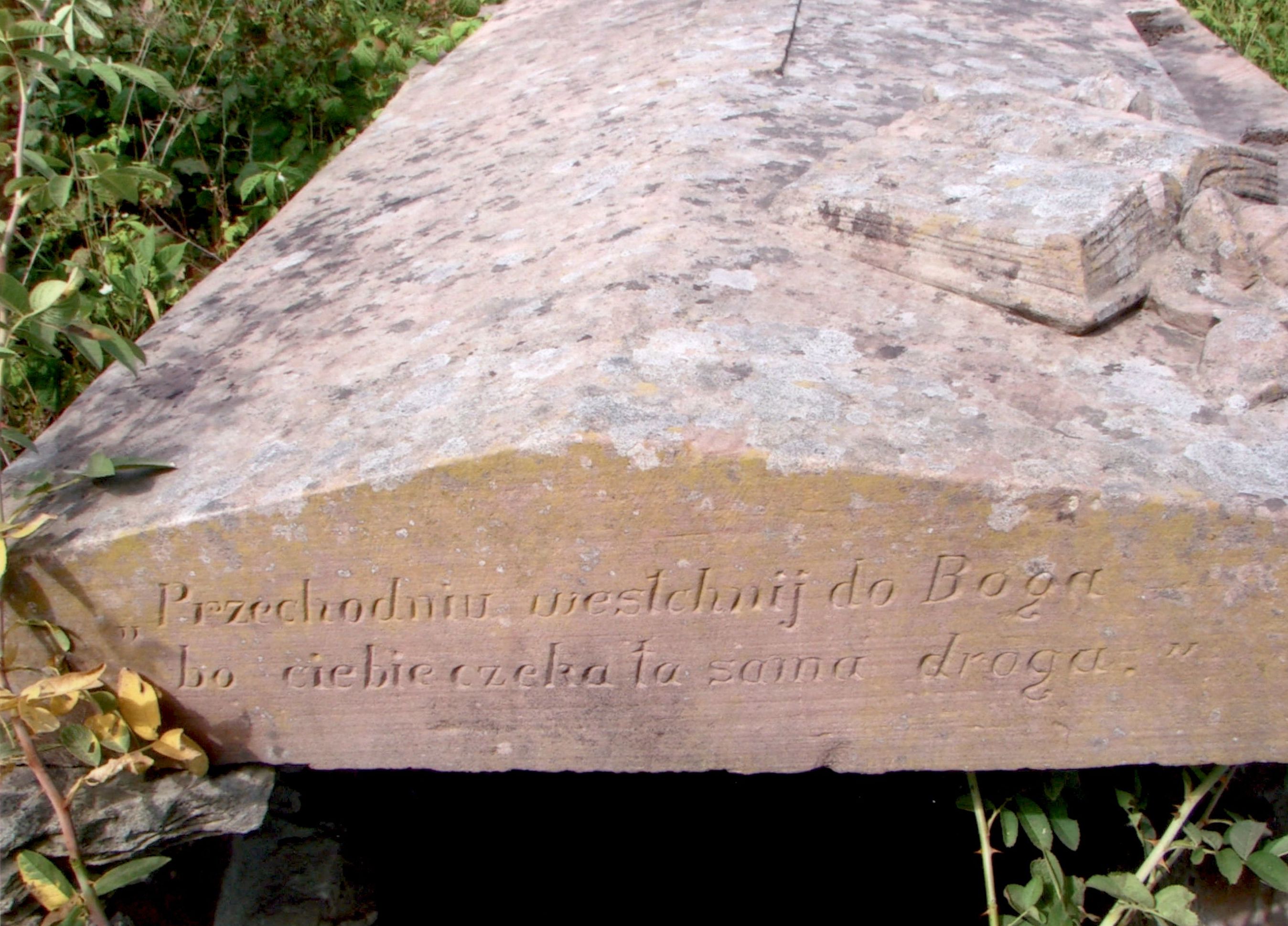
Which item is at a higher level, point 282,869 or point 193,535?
point 193,535

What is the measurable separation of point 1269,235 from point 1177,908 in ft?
4.20

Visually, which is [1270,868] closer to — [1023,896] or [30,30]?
[1023,896]

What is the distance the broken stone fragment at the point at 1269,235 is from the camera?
2193mm

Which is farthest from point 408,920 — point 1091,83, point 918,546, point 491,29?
point 491,29

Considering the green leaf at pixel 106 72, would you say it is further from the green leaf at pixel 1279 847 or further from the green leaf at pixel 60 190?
the green leaf at pixel 1279 847

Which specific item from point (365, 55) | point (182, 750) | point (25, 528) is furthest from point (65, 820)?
point (365, 55)

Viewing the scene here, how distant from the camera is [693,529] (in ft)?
5.86

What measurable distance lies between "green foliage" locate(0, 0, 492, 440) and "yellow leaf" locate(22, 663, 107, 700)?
1250 mm

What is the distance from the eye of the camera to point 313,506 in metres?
1.80

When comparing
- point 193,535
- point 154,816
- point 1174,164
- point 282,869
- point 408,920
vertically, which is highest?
point 1174,164

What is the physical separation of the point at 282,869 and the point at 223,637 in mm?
878

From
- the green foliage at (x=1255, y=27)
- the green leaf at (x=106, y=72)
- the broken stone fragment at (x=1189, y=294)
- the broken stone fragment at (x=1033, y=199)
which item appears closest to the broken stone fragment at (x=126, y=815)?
the green leaf at (x=106, y=72)

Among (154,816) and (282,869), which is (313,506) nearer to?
(154,816)

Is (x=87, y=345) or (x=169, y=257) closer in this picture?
(x=87, y=345)
